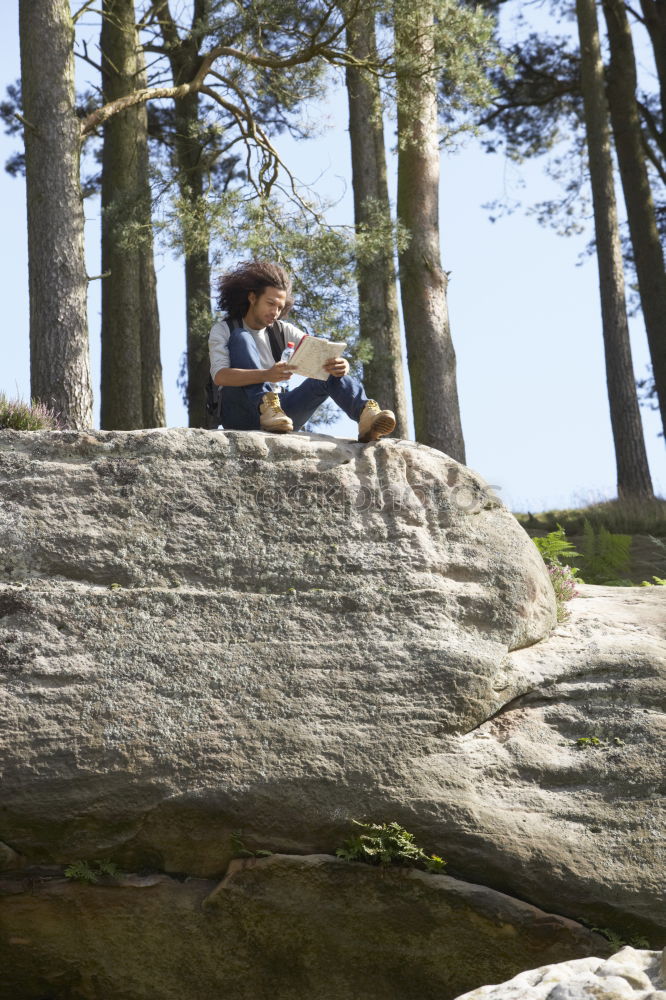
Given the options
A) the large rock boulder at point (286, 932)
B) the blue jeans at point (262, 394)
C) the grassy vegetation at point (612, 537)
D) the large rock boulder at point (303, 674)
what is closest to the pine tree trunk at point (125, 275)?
the grassy vegetation at point (612, 537)

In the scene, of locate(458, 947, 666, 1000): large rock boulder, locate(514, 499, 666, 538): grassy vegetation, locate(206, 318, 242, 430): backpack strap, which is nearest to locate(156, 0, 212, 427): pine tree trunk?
locate(514, 499, 666, 538): grassy vegetation

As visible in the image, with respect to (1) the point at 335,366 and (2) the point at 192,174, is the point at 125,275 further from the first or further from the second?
(1) the point at 335,366

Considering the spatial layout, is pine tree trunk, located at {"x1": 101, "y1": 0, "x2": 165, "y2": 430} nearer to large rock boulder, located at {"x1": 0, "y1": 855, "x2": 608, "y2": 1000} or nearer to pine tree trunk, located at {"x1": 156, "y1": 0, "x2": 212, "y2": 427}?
pine tree trunk, located at {"x1": 156, "y1": 0, "x2": 212, "y2": 427}

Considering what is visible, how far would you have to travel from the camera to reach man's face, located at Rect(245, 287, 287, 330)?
6.18 metres

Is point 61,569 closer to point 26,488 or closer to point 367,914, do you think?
point 26,488

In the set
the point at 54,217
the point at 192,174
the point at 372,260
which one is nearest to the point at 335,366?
the point at 54,217

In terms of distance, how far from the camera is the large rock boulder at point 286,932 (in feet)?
15.1

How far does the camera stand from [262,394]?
5855mm

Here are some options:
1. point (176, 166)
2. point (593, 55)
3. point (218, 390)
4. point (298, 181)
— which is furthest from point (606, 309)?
point (218, 390)

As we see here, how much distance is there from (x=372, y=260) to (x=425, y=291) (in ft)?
2.19

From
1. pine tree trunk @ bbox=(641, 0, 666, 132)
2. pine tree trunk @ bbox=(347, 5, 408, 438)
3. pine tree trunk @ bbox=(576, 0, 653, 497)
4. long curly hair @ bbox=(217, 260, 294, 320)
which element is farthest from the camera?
pine tree trunk @ bbox=(641, 0, 666, 132)

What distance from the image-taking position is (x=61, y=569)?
5.05 meters

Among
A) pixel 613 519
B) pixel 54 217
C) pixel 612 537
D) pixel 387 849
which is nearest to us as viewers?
pixel 387 849

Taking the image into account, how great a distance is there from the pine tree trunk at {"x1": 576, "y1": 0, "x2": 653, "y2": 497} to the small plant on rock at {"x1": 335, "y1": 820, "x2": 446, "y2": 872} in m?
10.2
